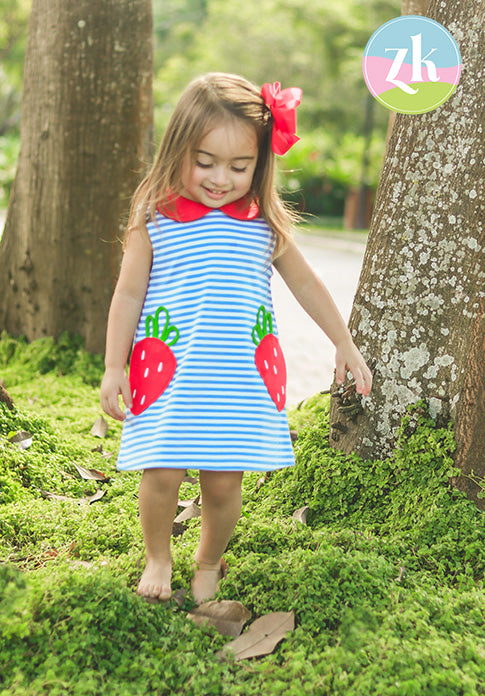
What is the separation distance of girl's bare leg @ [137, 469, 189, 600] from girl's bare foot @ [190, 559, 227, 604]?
103mm

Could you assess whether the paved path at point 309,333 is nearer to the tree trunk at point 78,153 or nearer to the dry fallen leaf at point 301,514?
the tree trunk at point 78,153

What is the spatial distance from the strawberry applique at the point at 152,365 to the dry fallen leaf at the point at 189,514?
855 mm

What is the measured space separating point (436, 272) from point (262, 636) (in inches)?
57.3

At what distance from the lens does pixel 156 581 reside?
2479mm

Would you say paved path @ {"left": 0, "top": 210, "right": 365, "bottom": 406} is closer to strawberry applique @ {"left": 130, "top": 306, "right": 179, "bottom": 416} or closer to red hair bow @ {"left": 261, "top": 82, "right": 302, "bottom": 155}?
strawberry applique @ {"left": 130, "top": 306, "right": 179, "bottom": 416}

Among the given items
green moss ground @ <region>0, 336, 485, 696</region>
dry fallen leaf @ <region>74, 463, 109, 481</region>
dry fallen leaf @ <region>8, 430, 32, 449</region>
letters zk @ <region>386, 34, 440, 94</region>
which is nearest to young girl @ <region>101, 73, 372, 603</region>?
green moss ground @ <region>0, 336, 485, 696</region>

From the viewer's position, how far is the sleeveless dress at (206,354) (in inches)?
92.2

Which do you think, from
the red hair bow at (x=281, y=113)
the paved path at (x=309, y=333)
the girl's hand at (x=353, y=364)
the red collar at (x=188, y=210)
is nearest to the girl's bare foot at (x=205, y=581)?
the girl's hand at (x=353, y=364)

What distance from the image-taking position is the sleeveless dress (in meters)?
2.34

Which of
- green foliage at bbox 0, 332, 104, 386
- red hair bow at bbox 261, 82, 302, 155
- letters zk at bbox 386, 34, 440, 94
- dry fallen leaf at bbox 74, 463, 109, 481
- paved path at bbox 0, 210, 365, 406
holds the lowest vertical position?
paved path at bbox 0, 210, 365, 406

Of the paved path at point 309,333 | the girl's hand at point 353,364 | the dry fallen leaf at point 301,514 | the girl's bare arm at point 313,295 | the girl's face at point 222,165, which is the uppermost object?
the girl's face at point 222,165

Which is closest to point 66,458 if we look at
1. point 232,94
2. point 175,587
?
point 175,587

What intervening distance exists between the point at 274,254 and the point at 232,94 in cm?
52

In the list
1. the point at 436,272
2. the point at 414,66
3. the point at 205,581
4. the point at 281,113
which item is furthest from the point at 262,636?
the point at 414,66
